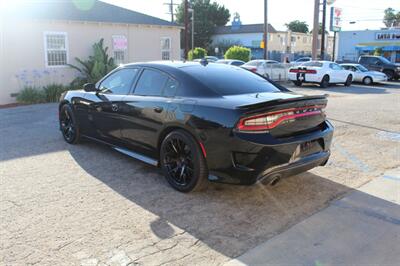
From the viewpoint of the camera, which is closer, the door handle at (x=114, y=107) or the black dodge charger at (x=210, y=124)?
the black dodge charger at (x=210, y=124)

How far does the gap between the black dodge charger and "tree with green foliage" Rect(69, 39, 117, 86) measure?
10618 mm

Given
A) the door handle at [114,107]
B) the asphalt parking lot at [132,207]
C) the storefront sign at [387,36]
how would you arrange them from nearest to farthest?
1. the asphalt parking lot at [132,207]
2. the door handle at [114,107]
3. the storefront sign at [387,36]

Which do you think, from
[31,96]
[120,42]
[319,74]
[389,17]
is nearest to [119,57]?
[120,42]

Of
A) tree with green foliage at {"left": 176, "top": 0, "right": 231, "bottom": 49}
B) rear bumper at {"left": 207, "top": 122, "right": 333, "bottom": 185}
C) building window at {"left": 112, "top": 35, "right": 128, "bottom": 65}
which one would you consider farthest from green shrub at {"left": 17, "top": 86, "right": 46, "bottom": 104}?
tree with green foliage at {"left": 176, "top": 0, "right": 231, "bottom": 49}

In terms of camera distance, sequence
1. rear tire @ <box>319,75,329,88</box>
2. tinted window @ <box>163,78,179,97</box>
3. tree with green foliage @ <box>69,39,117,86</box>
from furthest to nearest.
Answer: rear tire @ <box>319,75,329,88</box> < tree with green foliage @ <box>69,39,117,86</box> < tinted window @ <box>163,78,179,97</box>

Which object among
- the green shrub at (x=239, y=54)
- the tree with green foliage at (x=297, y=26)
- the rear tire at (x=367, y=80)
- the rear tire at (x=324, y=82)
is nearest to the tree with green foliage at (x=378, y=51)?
the green shrub at (x=239, y=54)

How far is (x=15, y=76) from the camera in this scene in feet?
48.9

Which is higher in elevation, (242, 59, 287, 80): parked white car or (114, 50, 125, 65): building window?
(114, 50, 125, 65): building window

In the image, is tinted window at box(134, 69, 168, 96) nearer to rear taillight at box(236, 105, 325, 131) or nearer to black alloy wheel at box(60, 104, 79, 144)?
rear taillight at box(236, 105, 325, 131)

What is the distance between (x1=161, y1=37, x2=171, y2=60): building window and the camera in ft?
66.7

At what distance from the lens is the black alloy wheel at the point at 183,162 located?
452 cm

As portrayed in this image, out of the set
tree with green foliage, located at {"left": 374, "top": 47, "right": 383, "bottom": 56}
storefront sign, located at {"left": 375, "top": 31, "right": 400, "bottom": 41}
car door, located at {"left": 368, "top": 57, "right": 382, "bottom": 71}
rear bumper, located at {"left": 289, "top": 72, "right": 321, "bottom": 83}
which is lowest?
rear bumper, located at {"left": 289, "top": 72, "right": 321, "bottom": 83}

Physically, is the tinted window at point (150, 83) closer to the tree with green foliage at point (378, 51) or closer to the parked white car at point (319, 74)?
the parked white car at point (319, 74)

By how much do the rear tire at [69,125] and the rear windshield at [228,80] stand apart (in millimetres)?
2709
